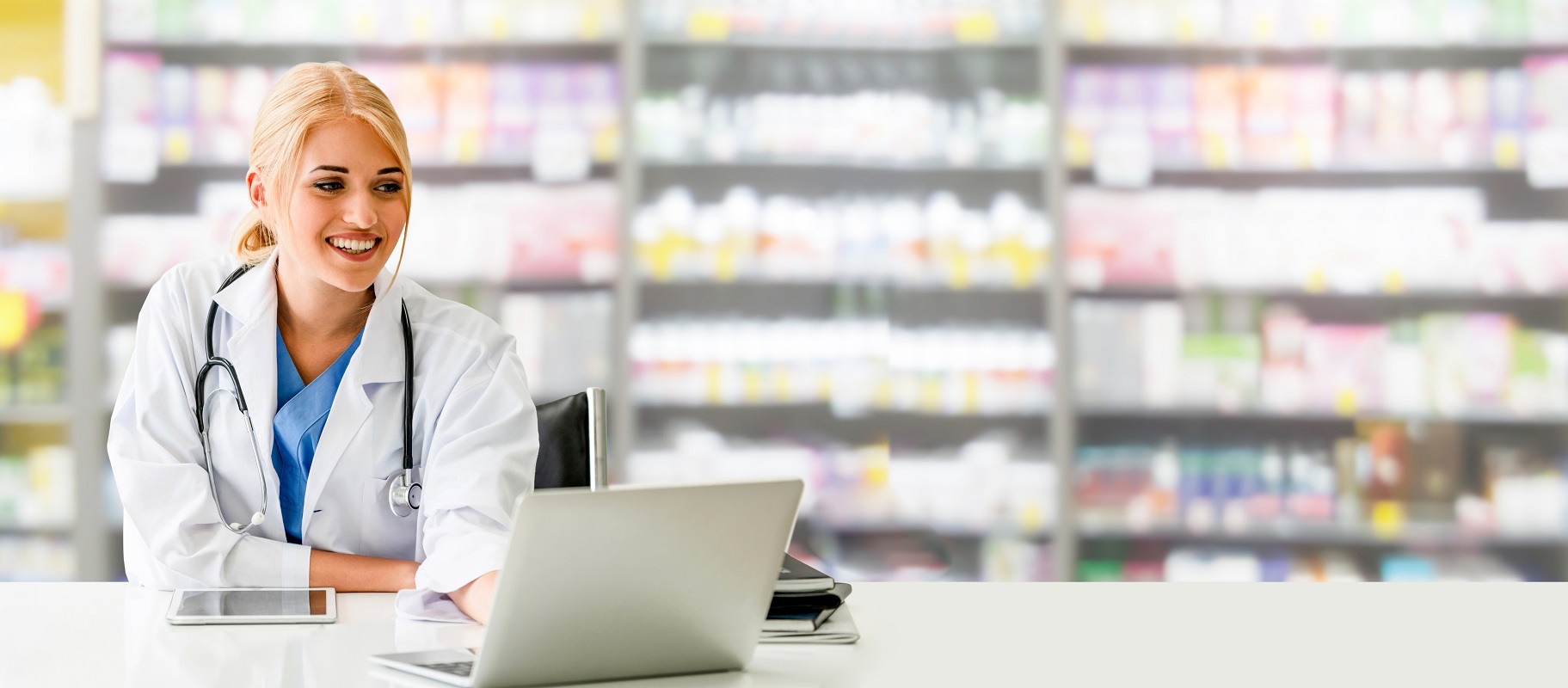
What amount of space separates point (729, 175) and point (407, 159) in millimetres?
2075

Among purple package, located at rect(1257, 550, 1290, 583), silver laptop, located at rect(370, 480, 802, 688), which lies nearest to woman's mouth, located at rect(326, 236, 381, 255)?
silver laptop, located at rect(370, 480, 802, 688)

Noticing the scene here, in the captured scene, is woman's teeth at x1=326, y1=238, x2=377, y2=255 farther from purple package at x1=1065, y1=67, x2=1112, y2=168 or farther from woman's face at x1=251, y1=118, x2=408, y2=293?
purple package at x1=1065, y1=67, x2=1112, y2=168

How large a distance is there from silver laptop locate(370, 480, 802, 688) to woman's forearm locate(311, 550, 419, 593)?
1.63 ft

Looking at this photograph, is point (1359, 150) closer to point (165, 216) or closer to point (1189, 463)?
point (1189, 463)

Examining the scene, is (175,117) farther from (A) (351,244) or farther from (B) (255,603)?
(B) (255,603)

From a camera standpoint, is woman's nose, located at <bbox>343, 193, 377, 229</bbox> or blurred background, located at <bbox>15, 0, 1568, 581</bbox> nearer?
woman's nose, located at <bbox>343, 193, 377, 229</bbox>

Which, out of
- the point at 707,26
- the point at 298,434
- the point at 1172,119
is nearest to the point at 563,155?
the point at 707,26

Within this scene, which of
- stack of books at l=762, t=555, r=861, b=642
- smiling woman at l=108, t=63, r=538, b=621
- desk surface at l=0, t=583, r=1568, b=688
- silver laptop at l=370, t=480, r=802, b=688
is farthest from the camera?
smiling woman at l=108, t=63, r=538, b=621

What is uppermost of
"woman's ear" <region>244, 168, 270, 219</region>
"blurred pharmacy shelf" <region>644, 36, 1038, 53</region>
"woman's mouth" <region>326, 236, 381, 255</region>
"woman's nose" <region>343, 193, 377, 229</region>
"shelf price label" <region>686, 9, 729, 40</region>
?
"shelf price label" <region>686, 9, 729, 40</region>

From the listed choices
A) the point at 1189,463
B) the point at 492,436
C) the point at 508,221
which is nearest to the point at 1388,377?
the point at 1189,463

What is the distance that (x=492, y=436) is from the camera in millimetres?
1553

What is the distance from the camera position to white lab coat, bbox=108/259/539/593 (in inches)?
60.3

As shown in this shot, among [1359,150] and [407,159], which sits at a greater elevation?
[1359,150]

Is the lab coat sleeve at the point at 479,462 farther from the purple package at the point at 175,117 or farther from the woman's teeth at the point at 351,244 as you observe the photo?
the purple package at the point at 175,117
